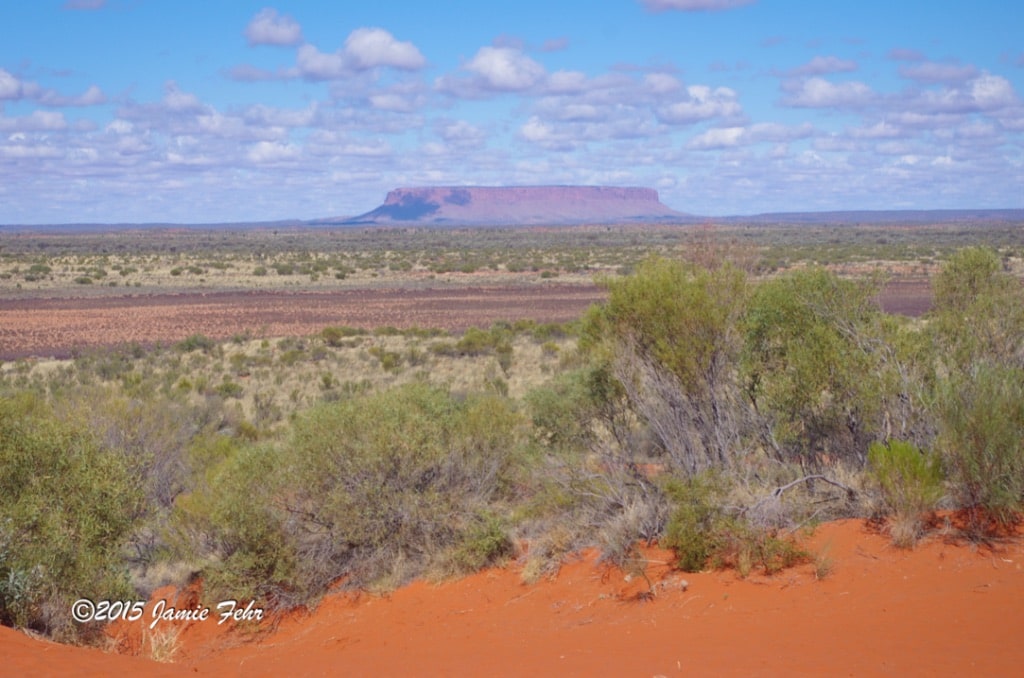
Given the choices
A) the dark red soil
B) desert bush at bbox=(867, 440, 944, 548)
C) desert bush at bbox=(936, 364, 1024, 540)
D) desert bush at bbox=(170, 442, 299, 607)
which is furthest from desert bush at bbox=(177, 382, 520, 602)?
the dark red soil

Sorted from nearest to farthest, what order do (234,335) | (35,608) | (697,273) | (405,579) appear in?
(35,608)
(405,579)
(697,273)
(234,335)

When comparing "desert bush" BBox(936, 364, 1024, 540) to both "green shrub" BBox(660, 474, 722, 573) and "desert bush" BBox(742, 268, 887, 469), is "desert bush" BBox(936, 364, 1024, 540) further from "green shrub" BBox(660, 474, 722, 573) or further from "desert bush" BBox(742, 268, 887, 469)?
"green shrub" BBox(660, 474, 722, 573)

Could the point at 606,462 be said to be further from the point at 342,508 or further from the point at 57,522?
the point at 57,522

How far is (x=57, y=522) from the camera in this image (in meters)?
9.86

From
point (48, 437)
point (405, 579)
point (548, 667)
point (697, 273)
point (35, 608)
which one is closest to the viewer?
point (548, 667)

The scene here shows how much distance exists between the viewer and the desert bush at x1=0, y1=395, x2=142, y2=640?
9727 millimetres

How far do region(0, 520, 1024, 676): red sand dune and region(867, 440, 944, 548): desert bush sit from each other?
0.21m

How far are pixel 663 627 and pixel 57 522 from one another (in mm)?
6280

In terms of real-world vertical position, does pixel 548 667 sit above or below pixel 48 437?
below

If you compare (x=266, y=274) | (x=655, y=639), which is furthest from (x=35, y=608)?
(x=266, y=274)

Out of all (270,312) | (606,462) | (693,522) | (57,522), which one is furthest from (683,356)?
(270,312)

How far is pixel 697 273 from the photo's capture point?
1348cm

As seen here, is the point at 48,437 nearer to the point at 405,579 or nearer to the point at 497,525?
the point at 405,579

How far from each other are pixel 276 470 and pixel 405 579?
7.43 ft
